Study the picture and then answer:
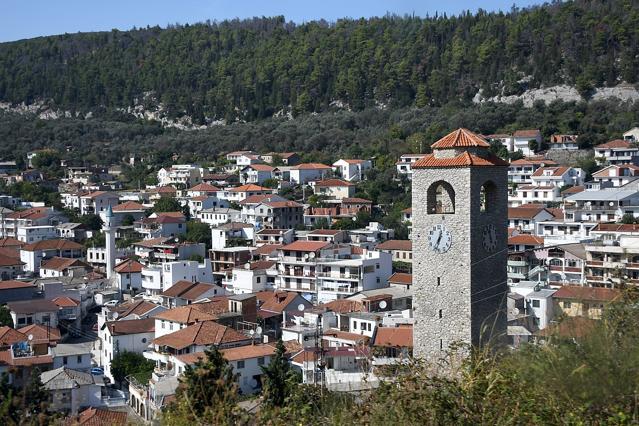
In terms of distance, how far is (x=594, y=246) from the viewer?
2484 centimetres

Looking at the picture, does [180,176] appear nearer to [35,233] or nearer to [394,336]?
[35,233]

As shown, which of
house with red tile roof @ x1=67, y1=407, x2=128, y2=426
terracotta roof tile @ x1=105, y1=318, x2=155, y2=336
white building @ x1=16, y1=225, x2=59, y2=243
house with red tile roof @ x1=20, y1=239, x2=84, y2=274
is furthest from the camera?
white building @ x1=16, y1=225, x2=59, y2=243

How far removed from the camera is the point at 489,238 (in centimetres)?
1328

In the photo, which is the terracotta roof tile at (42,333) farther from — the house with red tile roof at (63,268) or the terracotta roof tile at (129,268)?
the house with red tile roof at (63,268)

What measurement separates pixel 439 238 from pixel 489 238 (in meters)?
0.76

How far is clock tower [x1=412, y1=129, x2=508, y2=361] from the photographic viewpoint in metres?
12.9

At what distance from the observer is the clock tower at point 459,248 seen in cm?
1288

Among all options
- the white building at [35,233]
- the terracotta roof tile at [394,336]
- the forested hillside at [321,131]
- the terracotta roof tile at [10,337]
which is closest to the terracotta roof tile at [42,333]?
the terracotta roof tile at [10,337]

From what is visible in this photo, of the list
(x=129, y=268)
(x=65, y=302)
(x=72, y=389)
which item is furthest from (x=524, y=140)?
(x=72, y=389)

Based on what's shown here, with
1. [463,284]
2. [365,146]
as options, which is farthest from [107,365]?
[365,146]

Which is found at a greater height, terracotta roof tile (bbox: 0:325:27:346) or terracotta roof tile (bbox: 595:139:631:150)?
terracotta roof tile (bbox: 595:139:631:150)

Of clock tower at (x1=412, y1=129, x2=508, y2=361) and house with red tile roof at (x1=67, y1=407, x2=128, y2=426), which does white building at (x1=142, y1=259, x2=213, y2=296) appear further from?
clock tower at (x1=412, y1=129, x2=508, y2=361)

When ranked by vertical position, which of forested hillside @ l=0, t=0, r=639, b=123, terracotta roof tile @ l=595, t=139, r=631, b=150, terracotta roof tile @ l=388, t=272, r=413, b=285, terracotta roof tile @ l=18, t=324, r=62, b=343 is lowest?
terracotta roof tile @ l=18, t=324, r=62, b=343

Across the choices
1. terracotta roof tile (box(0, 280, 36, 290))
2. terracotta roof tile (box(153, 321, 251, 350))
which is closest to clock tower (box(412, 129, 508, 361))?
terracotta roof tile (box(153, 321, 251, 350))
